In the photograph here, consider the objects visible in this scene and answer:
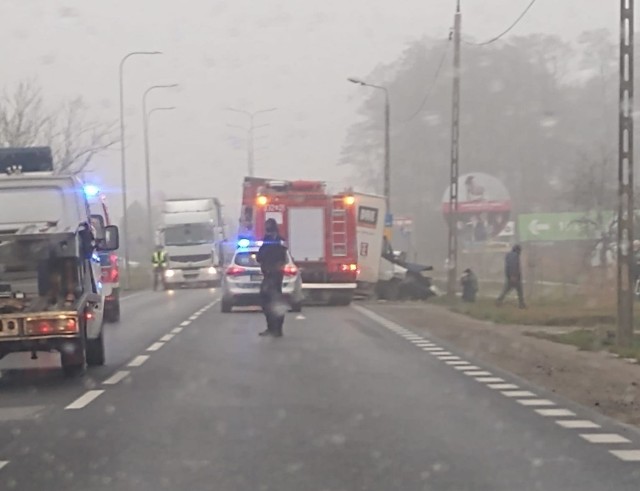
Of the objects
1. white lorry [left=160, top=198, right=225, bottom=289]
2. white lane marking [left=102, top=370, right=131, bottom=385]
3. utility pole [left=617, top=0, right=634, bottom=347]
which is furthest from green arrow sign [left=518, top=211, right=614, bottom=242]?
white lane marking [left=102, top=370, right=131, bottom=385]

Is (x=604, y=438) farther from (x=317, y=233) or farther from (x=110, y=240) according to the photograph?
(x=317, y=233)

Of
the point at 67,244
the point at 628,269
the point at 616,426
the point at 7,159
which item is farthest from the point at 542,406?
the point at 7,159

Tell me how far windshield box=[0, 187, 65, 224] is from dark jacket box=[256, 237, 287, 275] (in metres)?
5.95

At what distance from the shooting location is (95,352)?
16875mm

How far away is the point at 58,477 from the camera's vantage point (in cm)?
857

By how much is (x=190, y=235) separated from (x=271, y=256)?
107 feet

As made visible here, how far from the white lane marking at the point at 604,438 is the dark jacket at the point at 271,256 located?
12090 mm

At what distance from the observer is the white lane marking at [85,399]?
492 inches

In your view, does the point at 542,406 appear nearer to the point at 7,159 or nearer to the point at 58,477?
the point at 58,477

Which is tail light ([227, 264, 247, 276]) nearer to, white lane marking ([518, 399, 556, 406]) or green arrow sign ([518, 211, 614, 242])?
white lane marking ([518, 399, 556, 406])

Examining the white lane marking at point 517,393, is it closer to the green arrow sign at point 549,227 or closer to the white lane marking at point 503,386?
the white lane marking at point 503,386

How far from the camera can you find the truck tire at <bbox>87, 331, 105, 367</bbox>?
1673 cm

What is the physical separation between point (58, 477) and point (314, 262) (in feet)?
88.1

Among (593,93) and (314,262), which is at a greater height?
(593,93)
